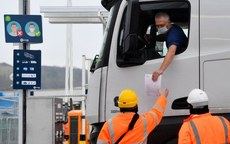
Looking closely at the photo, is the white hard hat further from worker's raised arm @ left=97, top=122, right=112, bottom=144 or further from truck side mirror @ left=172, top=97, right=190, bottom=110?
worker's raised arm @ left=97, top=122, right=112, bottom=144

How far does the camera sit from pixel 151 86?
602 centimetres

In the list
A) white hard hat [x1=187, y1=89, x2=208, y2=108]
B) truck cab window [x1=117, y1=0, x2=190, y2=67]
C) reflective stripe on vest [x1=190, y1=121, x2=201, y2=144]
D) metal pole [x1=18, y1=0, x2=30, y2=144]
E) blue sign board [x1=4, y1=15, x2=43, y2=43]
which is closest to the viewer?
reflective stripe on vest [x1=190, y1=121, x2=201, y2=144]

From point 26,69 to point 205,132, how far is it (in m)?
6.41

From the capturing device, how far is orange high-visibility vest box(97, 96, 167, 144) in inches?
217

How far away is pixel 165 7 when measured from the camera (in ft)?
20.6

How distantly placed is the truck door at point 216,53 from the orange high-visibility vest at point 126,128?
0.65m

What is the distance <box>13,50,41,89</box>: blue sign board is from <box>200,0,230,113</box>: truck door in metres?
5.30

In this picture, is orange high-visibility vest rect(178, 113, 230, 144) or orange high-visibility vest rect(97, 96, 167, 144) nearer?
orange high-visibility vest rect(178, 113, 230, 144)

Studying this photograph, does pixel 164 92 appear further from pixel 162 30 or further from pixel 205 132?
pixel 205 132

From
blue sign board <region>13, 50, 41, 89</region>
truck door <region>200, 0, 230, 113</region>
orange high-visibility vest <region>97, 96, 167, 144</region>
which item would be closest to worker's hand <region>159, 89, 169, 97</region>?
orange high-visibility vest <region>97, 96, 167, 144</region>

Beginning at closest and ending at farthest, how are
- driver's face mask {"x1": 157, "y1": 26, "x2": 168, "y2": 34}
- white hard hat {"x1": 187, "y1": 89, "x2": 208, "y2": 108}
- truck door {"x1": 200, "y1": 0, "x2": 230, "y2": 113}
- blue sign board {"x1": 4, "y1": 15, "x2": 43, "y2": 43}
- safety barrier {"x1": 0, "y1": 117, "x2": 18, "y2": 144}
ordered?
1. white hard hat {"x1": 187, "y1": 89, "x2": 208, "y2": 108}
2. truck door {"x1": 200, "y1": 0, "x2": 230, "y2": 113}
3. driver's face mask {"x1": 157, "y1": 26, "x2": 168, "y2": 34}
4. blue sign board {"x1": 4, "y1": 15, "x2": 43, "y2": 43}
5. safety barrier {"x1": 0, "y1": 117, "x2": 18, "y2": 144}

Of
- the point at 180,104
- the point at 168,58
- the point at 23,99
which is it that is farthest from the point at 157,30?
the point at 23,99

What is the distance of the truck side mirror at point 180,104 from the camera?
5871mm

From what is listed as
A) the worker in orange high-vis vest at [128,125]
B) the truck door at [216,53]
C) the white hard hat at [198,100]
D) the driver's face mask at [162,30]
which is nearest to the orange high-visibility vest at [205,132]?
the white hard hat at [198,100]
